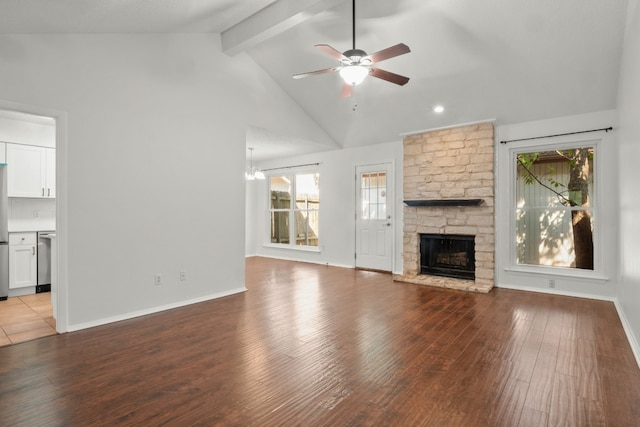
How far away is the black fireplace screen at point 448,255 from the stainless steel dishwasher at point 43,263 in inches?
233

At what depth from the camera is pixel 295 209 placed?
27.6 ft

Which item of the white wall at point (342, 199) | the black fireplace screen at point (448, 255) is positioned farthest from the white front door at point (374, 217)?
the black fireplace screen at point (448, 255)

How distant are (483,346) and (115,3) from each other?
438cm

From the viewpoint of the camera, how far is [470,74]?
460cm

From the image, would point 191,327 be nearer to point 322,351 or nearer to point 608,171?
point 322,351

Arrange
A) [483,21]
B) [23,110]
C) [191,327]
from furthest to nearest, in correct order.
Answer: [483,21] → [191,327] → [23,110]

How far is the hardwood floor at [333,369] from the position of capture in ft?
6.67

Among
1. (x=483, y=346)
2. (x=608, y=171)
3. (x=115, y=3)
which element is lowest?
(x=483, y=346)

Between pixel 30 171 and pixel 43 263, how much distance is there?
4.44 feet

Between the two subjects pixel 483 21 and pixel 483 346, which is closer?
pixel 483 346

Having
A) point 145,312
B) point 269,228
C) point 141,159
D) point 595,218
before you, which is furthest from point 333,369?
point 269,228

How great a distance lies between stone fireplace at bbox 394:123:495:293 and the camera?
17.7 ft

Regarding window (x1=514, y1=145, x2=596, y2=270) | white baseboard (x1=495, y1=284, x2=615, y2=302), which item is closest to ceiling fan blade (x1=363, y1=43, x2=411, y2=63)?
window (x1=514, y1=145, x2=596, y2=270)

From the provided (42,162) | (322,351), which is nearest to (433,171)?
(322,351)
